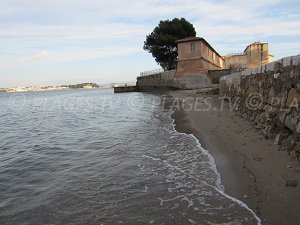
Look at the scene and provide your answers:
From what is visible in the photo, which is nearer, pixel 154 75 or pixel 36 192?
pixel 36 192

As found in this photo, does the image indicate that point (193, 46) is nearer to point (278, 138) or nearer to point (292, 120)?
point (278, 138)

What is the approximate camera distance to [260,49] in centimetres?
6512

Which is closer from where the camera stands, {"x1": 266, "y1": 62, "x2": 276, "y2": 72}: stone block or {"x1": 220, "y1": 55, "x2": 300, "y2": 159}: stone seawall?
{"x1": 220, "y1": 55, "x2": 300, "y2": 159}: stone seawall

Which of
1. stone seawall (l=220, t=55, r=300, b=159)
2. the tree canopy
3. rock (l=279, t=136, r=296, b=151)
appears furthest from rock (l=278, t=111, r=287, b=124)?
the tree canopy

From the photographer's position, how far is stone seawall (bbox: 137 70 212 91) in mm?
41531

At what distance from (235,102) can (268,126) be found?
6888 mm

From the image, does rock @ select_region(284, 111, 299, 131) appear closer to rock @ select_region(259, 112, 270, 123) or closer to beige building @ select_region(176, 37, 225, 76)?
rock @ select_region(259, 112, 270, 123)

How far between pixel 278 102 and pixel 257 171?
8.00 feet

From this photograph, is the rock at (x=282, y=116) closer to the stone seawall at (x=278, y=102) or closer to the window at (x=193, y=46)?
the stone seawall at (x=278, y=102)

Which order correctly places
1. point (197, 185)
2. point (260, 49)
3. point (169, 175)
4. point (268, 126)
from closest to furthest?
point (197, 185) < point (169, 175) < point (268, 126) < point (260, 49)

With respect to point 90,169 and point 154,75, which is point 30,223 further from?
point 154,75

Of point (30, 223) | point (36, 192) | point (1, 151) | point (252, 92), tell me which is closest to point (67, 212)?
point (30, 223)

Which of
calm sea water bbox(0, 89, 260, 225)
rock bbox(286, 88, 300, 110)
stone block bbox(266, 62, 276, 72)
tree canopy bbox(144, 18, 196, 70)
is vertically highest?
tree canopy bbox(144, 18, 196, 70)

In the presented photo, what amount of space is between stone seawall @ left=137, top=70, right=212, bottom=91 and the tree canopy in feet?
12.0
